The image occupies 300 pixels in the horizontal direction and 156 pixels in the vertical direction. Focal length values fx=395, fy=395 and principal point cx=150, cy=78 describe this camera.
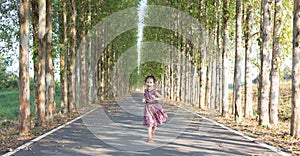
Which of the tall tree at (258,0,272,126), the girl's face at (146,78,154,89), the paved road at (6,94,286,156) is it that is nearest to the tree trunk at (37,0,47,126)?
the paved road at (6,94,286,156)

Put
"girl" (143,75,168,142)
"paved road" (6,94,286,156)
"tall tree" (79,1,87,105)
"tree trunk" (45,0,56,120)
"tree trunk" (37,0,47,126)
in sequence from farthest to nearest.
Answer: "tall tree" (79,1,87,105) < "tree trunk" (45,0,56,120) < "tree trunk" (37,0,47,126) < "girl" (143,75,168,142) < "paved road" (6,94,286,156)

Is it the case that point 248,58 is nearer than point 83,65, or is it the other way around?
point 248,58

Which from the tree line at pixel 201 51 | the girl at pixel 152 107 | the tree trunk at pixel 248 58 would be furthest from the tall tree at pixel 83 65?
the girl at pixel 152 107

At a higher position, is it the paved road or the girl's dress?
the girl's dress

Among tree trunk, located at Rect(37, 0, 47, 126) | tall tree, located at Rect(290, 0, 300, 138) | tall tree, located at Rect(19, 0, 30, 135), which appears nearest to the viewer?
tall tree, located at Rect(290, 0, 300, 138)

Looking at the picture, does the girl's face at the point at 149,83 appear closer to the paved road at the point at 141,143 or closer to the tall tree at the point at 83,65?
the paved road at the point at 141,143

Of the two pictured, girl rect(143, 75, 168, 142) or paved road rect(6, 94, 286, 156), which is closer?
paved road rect(6, 94, 286, 156)

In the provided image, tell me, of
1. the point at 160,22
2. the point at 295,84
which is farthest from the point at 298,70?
the point at 160,22

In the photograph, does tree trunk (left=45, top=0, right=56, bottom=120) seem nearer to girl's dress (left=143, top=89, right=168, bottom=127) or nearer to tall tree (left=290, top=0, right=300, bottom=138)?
girl's dress (left=143, top=89, right=168, bottom=127)

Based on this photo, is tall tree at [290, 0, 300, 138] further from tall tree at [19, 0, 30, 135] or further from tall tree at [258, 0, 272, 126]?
tall tree at [19, 0, 30, 135]

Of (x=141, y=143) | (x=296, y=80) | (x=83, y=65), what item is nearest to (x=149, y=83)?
(x=141, y=143)

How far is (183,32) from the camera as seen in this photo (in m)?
39.0

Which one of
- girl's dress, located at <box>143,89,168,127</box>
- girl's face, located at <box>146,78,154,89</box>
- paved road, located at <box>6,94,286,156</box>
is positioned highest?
girl's face, located at <box>146,78,154,89</box>

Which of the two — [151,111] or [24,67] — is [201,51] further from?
[151,111]
